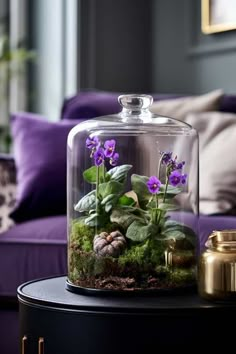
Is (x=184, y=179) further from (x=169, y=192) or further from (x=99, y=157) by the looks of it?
(x=99, y=157)

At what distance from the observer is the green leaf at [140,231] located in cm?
167

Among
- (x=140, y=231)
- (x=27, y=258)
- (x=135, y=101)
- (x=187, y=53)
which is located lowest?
(x=27, y=258)

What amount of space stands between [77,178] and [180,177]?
24 cm

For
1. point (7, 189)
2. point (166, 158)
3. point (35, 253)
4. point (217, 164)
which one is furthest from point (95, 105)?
point (166, 158)

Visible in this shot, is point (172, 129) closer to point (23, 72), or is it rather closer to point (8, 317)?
point (8, 317)

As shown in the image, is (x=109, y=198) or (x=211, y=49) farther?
(x=211, y=49)

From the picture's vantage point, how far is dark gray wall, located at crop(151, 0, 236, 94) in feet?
11.5

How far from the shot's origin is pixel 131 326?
1.51m

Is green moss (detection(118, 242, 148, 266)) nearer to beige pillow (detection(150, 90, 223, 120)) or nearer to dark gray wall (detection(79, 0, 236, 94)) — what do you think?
beige pillow (detection(150, 90, 223, 120))

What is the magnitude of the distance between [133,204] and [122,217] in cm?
4

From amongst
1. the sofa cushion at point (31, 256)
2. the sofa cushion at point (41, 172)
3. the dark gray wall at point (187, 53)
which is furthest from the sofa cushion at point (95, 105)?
the sofa cushion at point (31, 256)

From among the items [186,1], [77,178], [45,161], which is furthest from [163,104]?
[77,178]

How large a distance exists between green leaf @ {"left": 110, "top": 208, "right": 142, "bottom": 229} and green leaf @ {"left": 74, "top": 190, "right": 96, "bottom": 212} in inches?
2.0

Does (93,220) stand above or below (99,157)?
below
